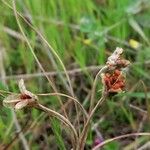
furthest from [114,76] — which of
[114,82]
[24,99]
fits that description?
[24,99]

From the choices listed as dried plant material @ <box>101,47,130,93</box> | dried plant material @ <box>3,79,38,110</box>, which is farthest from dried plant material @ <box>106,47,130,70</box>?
dried plant material @ <box>3,79,38,110</box>

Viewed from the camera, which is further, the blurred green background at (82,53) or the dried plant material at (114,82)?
the blurred green background at (82,53)

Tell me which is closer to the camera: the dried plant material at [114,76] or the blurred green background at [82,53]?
the dried plant material at [114,76]

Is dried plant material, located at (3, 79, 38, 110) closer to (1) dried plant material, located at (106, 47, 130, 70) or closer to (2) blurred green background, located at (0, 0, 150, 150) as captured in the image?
(1) dried plant material, located at (106, 47, 130, 70)

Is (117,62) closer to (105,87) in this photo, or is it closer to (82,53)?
(105,87)

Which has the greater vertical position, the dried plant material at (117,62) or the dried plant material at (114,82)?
the dried plant material at (117,62)

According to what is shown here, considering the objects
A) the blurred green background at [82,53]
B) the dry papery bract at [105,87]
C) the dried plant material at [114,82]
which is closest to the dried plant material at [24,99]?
the dry papery bract at [105,87]

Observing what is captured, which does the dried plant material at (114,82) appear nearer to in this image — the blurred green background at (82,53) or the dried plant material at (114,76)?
the dried plant material at (114,76)

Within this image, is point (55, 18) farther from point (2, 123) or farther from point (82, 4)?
point (2, 123)

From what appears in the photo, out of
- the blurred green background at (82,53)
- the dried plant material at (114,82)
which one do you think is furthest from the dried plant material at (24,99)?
the blurred green background at (82,53)
